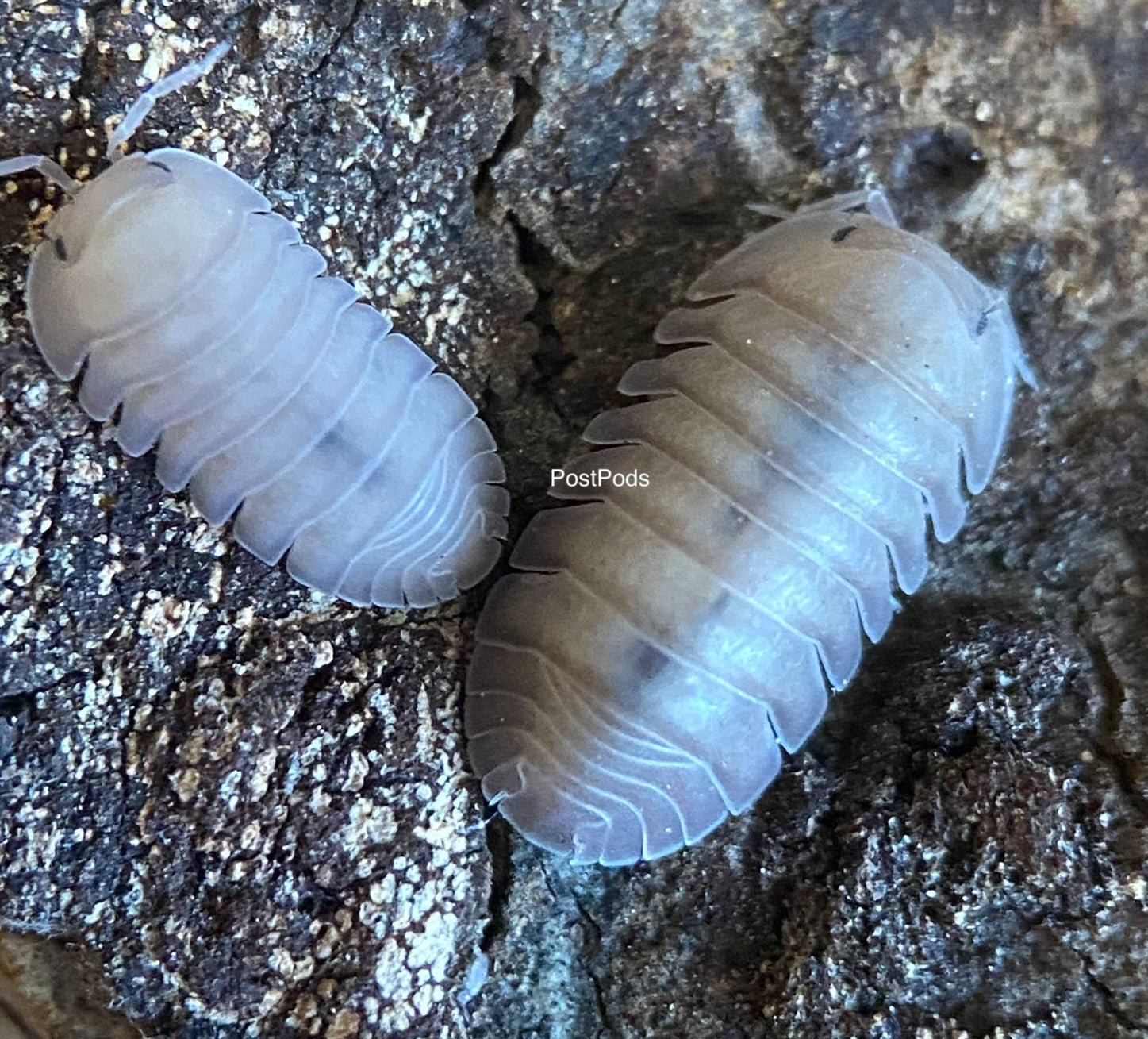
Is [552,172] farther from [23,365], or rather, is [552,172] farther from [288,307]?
[23,365]


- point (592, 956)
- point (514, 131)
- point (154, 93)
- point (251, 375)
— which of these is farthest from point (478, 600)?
point (154, 93)

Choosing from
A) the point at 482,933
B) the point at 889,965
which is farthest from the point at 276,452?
the point at 889,965

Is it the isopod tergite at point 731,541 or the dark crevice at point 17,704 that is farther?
the isopod tergite at point 731,541

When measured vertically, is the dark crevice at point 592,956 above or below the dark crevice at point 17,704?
below

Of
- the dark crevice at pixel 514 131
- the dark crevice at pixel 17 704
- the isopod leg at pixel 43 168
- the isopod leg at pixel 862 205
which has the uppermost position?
the isopod leg at pixel 43 168

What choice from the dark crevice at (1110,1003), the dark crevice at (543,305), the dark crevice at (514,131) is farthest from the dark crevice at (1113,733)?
the dark crevice at (514,131)

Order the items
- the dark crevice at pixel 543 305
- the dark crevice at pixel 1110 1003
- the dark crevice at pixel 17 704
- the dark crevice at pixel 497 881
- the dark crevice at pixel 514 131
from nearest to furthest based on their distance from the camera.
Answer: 1. the dark crevice at pixel 17 704
2. the dark crevice at pixel 1110 1003
3. the dark crevice at pixel 497 881
4. the dark crevice at pixel 514 131
5. the dark crevice at pixel 543 305

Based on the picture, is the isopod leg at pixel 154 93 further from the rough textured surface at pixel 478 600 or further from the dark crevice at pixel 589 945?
the dark crevice at pixel 589 945

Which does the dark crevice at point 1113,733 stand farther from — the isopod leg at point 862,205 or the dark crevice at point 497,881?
the dark crevice at point 497,881

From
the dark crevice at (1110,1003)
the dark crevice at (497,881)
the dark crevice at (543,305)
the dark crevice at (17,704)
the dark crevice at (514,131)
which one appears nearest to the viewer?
the dark crevice at (17,704)
